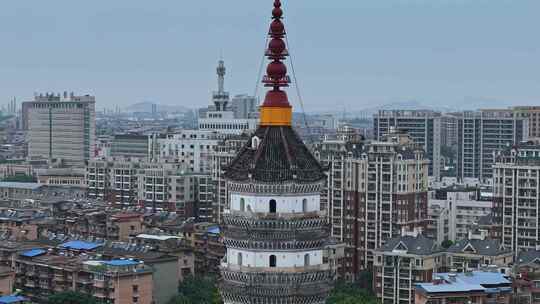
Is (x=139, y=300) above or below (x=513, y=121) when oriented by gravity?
below

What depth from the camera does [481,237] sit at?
48562mm

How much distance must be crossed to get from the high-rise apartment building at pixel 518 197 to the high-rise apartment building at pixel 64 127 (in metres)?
65.4

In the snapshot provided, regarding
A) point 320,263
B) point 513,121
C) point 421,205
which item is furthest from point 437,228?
point 320,263

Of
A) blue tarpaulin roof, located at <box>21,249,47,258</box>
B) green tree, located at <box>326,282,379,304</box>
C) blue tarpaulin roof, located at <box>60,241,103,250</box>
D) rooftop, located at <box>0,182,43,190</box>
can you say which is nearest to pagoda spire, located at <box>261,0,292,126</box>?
green tree, located at <box>326,282,379,304</box>

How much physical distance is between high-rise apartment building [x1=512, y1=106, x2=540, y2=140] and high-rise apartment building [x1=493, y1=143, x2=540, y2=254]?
4755cm

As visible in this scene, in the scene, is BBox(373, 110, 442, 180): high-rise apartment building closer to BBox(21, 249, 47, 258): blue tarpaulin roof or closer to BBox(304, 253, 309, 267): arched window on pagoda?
BBox(21, 249, 47, 258): blue tarpaulin roof

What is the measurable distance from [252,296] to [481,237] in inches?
1290

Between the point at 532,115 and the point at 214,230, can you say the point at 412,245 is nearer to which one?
the point at 214,230

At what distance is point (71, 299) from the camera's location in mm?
41750

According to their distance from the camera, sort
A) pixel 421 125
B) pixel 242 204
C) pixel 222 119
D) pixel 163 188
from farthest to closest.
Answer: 1. pixel 421 125
2. pixel 222 119
3. pixel 163 188
4. pixel 242 204

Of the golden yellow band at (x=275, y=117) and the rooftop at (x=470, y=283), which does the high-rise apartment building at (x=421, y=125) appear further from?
the golden yellow band at (x=275, y=117)

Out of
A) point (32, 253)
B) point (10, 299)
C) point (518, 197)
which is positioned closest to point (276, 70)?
point (10, 299)

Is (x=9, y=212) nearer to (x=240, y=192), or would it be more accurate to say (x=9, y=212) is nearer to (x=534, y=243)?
(x=534, y=243)

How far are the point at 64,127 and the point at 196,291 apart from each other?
2760 inches
